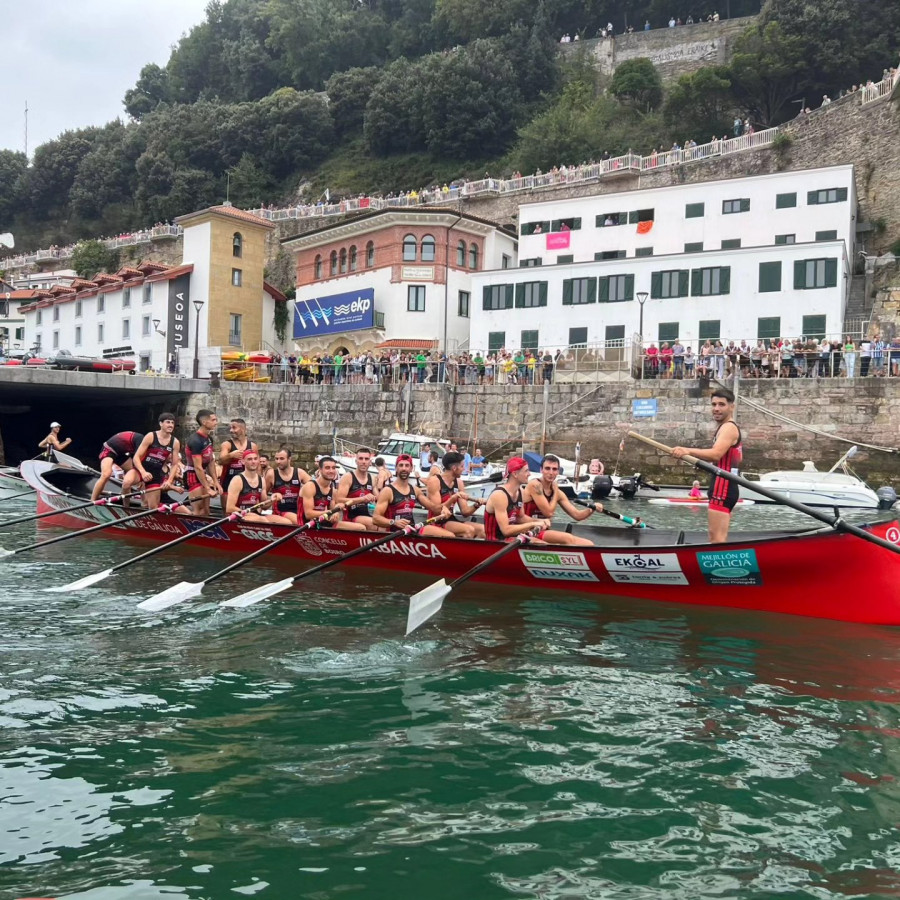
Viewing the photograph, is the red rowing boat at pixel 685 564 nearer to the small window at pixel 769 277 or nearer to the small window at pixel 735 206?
the small window at pixel 769 277

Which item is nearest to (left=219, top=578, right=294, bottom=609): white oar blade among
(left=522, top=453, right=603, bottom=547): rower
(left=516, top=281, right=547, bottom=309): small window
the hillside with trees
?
(left=522, top=453, right=603, bottom=547): rower

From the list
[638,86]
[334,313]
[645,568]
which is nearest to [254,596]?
[645,568]

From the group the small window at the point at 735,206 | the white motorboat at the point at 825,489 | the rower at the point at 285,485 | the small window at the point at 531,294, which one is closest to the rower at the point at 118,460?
the rower at the point at 285,485

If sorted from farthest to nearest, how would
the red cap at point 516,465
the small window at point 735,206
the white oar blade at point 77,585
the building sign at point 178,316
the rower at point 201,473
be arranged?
the building sign at point 178,316 → the small window at point 735,206 → the rower at point 201,473 → the white oar blade at point 77,585 → the red cap at point 516,465

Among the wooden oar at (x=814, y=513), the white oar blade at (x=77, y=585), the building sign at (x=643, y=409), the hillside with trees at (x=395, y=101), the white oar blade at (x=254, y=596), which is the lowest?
the white oar blade at (x=77, y=585)

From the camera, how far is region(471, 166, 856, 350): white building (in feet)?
109

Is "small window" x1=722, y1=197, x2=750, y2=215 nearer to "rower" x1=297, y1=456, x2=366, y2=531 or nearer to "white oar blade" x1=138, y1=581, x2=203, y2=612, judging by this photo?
"rower" x1=297, y1=456, x2=366, y2=531

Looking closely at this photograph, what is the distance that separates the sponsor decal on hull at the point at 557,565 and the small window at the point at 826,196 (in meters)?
32.3

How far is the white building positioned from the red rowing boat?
77.4ft

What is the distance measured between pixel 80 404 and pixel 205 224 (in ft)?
42.2

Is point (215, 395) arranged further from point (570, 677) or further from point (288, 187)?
point (288, 187)

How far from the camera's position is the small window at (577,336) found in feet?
121

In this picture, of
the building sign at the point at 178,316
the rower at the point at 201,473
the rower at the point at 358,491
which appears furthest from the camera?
the building sign at the point at 178,316

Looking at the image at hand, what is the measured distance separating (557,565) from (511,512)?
1035mm
